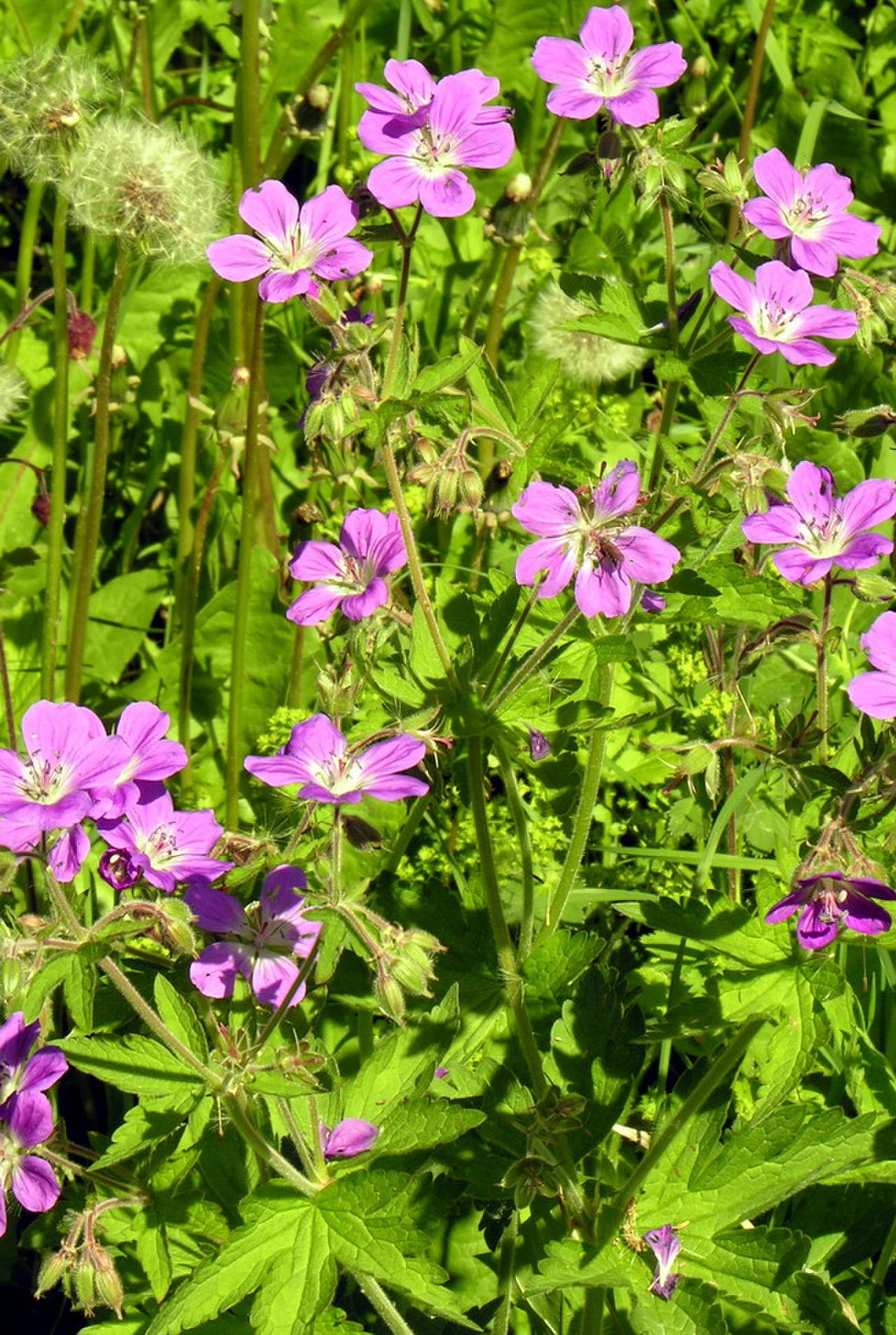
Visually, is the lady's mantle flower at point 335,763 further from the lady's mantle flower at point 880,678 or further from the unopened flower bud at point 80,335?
the unopened flower bud at point 80,335

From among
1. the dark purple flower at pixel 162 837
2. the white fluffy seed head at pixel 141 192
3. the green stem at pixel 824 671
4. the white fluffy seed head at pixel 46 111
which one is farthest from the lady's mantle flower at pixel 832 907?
the white fluffy seed head at pixel 46 111

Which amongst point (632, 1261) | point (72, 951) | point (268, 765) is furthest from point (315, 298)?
point (632, 1261)

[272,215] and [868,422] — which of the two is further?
[868,422]

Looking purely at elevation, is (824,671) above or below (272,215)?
below

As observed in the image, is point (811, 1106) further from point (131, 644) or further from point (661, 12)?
point (661, 12)

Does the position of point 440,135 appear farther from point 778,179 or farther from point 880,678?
point 880,678

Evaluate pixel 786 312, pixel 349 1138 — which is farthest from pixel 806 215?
pixel 349 1138
